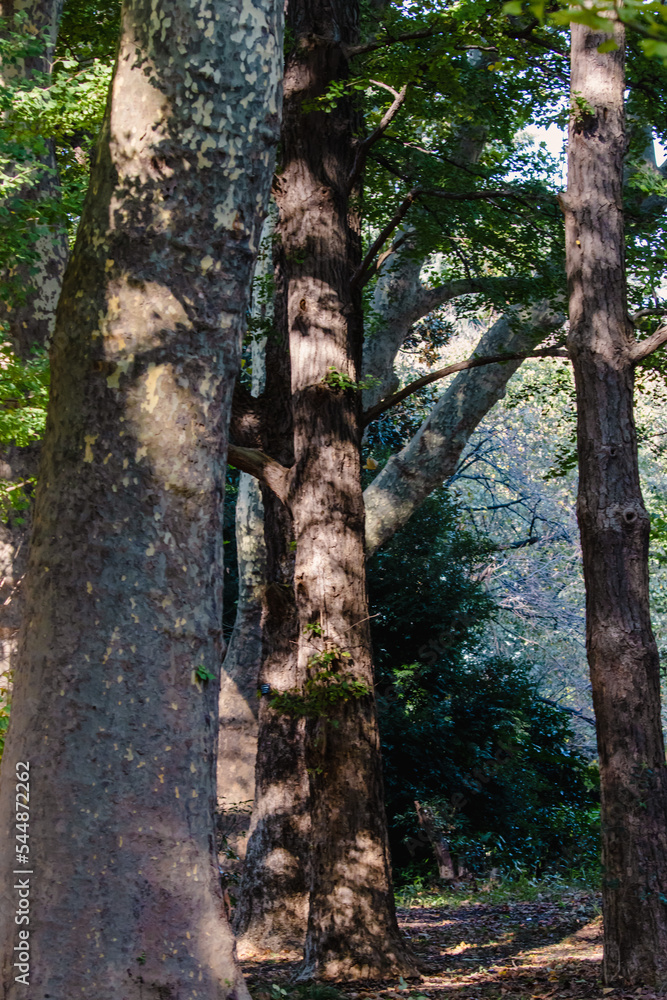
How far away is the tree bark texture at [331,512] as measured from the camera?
6746 mm

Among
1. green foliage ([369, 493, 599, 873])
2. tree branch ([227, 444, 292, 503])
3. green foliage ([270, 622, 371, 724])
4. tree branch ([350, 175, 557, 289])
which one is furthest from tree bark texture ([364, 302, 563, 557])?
green foliage ([270, 622, 371, 724])

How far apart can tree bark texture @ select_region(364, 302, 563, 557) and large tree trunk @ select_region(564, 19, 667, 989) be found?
19.3 feet

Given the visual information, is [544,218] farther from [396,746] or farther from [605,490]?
[396,746]

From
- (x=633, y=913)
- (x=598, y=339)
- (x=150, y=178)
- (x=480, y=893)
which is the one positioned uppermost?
(x=598, y=339)

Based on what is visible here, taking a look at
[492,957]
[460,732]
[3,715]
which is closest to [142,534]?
[3,715]

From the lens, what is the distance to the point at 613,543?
6680 millimetres

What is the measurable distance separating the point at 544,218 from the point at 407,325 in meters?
3.92

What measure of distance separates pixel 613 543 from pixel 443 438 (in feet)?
23.6

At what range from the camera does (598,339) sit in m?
7.02

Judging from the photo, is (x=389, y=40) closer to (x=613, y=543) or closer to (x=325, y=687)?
(x=613, y=543)

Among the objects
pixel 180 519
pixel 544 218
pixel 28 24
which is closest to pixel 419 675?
pixel 544 218

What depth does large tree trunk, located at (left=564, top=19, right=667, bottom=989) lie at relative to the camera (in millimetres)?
6250

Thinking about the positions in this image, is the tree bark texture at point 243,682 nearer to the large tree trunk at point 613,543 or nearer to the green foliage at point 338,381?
the green foliage at point 338,381

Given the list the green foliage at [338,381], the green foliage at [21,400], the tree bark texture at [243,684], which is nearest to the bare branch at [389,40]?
the green foliage at [338,381]
